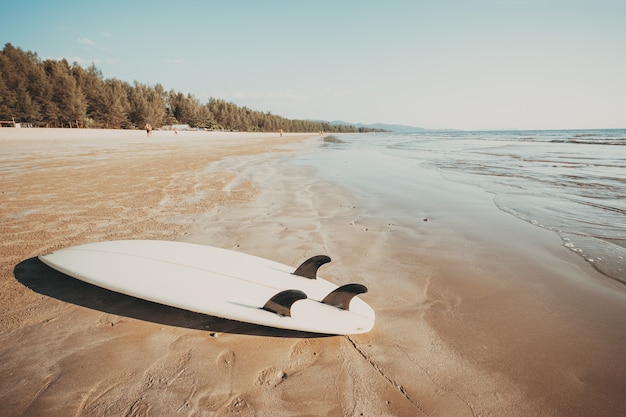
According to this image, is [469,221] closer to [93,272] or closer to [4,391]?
[93,272]

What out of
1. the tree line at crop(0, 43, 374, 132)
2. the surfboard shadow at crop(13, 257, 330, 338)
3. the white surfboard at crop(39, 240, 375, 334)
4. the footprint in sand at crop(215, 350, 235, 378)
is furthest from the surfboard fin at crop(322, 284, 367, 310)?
the tree line at crop(0, 43, 374, 132)

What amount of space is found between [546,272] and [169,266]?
3887 mm

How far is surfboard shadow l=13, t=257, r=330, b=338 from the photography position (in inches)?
88.4

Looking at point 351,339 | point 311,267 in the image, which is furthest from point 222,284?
point 351,339

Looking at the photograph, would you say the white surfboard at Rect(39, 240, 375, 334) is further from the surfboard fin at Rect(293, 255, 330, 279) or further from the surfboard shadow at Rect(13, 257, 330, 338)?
the surfboard shadow at Rect(13, 257, 330, 338)

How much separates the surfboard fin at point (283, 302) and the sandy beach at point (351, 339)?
7.5 inches

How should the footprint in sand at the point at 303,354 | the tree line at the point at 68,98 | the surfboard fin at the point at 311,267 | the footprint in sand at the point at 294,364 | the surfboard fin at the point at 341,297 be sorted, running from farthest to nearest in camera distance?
1. the tree line at the point at 68,98
2. the surfboard fin at the point at 311,267
3. the surfboard fin at the point at 341,297
4. the footprint in sand at the point at 303,354
5. the footprint in sand at the point at 294,364

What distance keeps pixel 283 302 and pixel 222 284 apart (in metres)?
0.62

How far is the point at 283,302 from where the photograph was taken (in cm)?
214

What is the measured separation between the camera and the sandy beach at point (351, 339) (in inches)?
65.6

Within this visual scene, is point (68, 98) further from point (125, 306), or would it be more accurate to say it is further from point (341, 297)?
point (341, 297)

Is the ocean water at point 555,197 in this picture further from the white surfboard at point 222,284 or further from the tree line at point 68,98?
the tree line at point 68,98

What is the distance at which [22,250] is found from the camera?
11.5 ft

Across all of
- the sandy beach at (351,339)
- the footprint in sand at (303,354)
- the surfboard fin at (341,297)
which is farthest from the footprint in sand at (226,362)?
the surfboard fin at (341,297)
